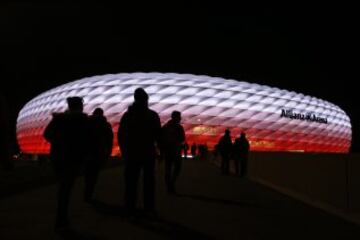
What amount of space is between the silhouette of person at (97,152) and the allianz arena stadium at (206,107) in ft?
153

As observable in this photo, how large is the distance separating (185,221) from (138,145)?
0.94 metres

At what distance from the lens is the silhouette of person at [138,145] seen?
483 centimetres

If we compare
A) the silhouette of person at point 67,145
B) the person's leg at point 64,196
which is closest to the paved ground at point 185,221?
the person's leg at point 64,196

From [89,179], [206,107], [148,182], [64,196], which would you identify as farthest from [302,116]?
[64,196]

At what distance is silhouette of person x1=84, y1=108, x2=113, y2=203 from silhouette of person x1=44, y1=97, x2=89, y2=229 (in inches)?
58.8

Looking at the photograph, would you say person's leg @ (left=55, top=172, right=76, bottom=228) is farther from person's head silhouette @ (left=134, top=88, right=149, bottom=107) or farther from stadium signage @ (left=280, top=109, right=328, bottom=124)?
stadium signage @ (left=280, top=109, right=328, bottom=124)

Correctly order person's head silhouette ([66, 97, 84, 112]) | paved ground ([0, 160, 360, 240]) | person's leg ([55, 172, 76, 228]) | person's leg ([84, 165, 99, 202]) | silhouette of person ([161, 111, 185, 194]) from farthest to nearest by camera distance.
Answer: silhouette of person ([161, 111, 185, 194])
person's leg ([84, 165, 99, 202])
person's head silhouette ([66, 97, 84, 112])
person's leg ([55, 172, 76, 228])
paved ground ([0, 160, 360, 240])

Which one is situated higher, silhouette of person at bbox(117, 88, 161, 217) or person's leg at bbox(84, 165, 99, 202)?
silhouette of person at bbox(117, 88, 161, 217)

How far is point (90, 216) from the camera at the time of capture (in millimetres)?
4844

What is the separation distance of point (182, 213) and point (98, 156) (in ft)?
5.87

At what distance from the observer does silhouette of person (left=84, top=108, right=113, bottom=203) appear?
6.20 metres

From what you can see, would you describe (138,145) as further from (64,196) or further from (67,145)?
(64,196)

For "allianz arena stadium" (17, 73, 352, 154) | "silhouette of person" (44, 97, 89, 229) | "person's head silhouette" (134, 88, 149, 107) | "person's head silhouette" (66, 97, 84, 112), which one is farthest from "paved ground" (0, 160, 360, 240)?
"allianz arena stadium" (17, 73, 352, 154)

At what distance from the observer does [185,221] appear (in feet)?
14.8
